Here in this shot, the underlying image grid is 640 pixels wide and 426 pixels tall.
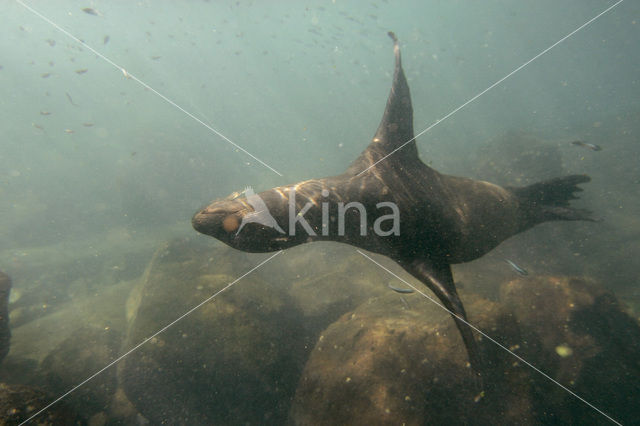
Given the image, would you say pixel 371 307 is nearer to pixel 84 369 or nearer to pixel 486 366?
pixel 486 366

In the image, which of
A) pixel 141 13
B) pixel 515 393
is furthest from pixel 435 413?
pixel 141 13

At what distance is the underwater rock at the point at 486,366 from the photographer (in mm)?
3754

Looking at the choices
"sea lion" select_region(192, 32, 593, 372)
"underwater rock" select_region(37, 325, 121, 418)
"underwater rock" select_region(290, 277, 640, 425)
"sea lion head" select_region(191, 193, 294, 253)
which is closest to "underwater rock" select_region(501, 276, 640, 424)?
"underwater rock" select_region(290, 277, 640, 425)

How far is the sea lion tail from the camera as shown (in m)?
5.74

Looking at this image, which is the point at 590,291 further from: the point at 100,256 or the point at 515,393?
the point at 100,256

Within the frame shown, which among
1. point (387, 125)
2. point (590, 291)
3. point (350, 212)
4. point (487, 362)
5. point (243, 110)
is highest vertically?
point (387, 125)

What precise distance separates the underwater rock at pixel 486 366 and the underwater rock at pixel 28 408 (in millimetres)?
3647

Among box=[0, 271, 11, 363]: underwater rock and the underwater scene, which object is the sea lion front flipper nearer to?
the underwater scene

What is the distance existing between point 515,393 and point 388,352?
1769mm

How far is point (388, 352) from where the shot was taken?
4348mm

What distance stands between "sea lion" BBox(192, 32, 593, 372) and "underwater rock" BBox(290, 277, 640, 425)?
101 cm

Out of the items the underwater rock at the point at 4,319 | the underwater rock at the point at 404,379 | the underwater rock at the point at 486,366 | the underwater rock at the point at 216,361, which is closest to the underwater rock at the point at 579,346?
the underwater rock at the point at 486,366

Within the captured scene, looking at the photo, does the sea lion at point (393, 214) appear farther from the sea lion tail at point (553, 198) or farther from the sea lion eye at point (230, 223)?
the sea lion tail at point (553, 198)

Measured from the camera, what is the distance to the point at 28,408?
403 cm
